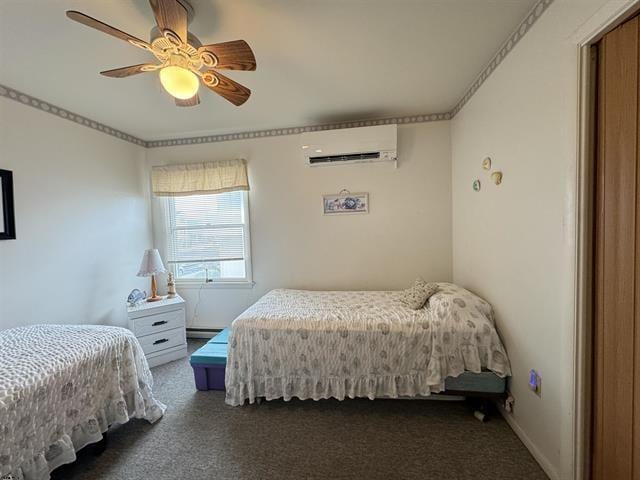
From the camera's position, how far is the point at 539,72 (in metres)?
1.39

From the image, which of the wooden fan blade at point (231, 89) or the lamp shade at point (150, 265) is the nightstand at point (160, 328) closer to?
the lamp shade at point (150, 265)

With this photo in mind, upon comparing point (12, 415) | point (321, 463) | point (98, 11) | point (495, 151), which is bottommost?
point (321, 463)

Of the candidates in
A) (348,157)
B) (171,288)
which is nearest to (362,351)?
(348,157)

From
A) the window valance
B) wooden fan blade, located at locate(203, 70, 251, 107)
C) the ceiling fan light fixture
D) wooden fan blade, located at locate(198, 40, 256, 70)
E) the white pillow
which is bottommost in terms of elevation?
the white pillow

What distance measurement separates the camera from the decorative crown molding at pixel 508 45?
4.53ft

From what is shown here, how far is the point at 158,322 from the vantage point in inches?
106

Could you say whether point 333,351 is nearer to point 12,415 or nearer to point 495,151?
point 12,415

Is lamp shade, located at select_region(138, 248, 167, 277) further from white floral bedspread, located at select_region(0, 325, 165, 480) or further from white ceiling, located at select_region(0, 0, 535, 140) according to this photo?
white ceiling, located at select_region(0, 0, 535, 140)

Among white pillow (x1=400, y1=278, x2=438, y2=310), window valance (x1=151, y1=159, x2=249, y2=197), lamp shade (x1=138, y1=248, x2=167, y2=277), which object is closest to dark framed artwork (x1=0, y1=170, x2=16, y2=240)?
lamp shade (x1=138, y1=248, x2=167, y2=277)

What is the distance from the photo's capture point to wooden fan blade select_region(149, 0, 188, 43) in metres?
1.10

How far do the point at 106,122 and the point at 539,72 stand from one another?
3.70 m


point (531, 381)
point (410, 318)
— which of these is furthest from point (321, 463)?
point (531, 381)

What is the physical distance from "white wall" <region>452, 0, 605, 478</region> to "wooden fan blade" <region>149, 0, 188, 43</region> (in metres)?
1.76

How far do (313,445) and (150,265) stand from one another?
7.85ft
